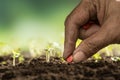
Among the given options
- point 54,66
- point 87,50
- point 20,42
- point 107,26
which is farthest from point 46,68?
point 20,42

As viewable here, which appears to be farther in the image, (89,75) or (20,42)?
(20,42)

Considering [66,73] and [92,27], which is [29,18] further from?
[66,73]

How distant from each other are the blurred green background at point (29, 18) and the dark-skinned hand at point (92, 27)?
5.27 ft

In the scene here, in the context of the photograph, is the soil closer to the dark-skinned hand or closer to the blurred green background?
the dark-skinned hand

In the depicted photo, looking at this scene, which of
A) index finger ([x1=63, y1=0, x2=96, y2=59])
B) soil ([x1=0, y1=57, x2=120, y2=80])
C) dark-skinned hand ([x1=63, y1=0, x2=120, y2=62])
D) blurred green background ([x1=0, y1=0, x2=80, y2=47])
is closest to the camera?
soil ([x1=0, y1=57, x2=120, y2=80])

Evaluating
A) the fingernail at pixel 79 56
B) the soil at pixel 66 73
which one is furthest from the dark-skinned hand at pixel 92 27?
the soil at pixel 66 73

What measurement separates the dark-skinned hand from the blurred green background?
1.61 metres

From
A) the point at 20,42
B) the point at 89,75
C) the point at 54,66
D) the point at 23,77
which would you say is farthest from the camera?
the point at 20,42

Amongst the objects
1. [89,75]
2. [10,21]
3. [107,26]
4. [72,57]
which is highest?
[10,21]

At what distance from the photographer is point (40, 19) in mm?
4348

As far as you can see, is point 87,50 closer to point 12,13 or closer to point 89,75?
point 89,75

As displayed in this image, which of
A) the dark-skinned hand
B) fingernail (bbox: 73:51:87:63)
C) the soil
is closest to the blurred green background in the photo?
the dark-skinned hand

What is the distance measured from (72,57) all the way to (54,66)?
0.22 metres

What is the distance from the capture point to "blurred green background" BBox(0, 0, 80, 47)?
4297 millimetres
